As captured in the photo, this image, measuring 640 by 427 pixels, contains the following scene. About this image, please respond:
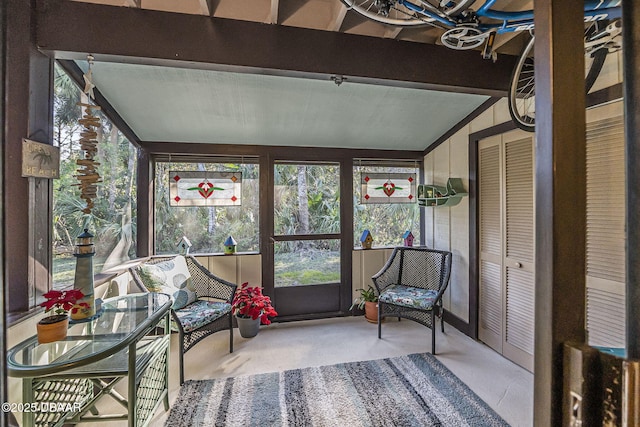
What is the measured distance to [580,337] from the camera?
413 millimetres

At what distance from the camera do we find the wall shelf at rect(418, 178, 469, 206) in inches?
124

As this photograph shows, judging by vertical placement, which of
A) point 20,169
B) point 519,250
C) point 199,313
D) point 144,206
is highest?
point 20,169

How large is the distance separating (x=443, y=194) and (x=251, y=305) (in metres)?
2.41

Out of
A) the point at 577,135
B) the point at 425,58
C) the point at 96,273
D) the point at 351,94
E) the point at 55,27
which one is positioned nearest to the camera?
the point at 577,135

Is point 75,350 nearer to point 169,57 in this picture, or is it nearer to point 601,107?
point 169,57

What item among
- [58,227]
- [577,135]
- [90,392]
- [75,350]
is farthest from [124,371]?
[577,135]

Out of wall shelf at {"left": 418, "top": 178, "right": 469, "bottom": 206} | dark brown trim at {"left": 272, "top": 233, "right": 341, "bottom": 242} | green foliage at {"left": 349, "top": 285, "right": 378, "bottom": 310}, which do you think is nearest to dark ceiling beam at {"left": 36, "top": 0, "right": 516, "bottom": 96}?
wall shelf at {"left": 418, "top": 178, "right": 469, "bottom": 206}

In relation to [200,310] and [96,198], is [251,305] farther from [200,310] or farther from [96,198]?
[96,198]

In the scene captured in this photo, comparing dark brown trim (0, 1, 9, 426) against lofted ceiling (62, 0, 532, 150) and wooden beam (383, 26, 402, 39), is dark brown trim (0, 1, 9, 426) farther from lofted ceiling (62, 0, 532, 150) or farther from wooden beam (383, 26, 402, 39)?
wooden beam (383, 26, 402, 39)

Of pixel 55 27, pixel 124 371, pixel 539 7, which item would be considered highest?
pixel 55 27

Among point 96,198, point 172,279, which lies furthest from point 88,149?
point 172,279

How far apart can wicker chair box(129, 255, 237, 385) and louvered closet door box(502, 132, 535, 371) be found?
2.56 m

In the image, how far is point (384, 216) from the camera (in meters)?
3.82

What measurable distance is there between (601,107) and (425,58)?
1148 mm
